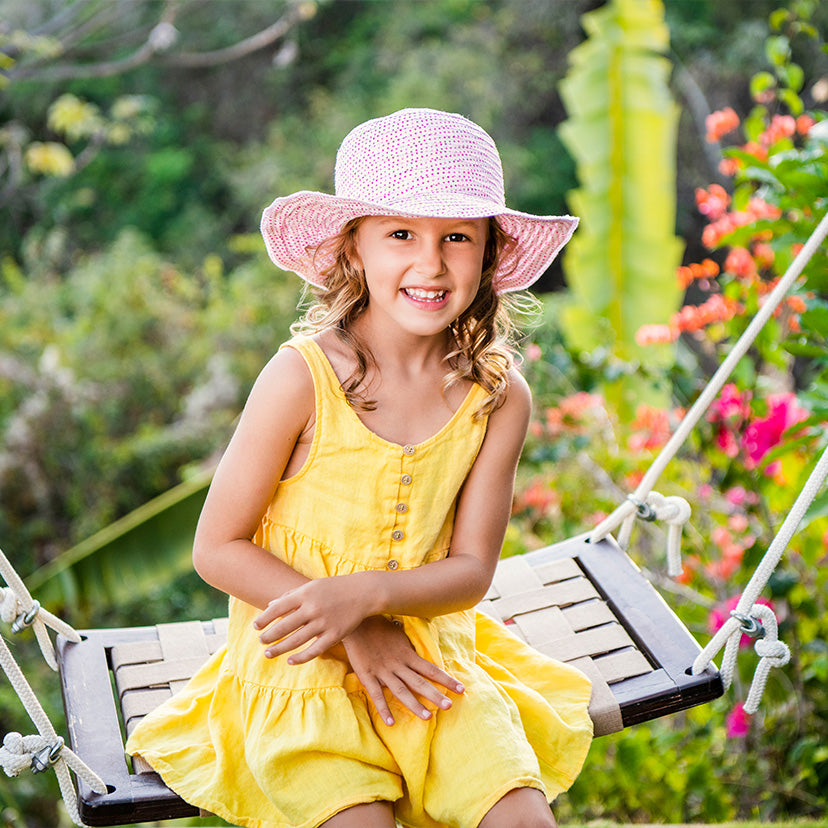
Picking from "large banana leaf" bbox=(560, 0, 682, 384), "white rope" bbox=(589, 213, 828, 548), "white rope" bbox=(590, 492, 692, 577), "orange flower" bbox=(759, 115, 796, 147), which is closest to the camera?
"white rope" bbox=(589, 213, 828, 548)

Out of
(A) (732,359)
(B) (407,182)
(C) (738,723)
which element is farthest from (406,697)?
(C) (738,723)

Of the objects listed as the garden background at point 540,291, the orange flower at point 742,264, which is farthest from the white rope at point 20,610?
the orange flower at point 742,264

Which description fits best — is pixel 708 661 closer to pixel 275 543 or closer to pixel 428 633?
pixel 428 633

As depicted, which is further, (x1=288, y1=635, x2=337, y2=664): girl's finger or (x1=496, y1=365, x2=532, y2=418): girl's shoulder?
(x1=496, y1=365, x2=532, y2=418): girl's shoulder

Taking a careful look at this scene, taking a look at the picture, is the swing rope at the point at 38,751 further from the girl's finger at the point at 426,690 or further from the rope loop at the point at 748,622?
the rope loop at the point at 748,622

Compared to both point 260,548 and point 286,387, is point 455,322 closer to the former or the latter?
point 286,387

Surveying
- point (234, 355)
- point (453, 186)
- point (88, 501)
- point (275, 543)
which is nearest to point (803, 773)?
point (275, 543)

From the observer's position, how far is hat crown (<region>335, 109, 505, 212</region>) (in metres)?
1.25

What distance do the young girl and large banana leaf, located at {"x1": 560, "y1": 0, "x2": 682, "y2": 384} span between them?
2.41m

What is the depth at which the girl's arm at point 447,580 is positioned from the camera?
1.19 meters

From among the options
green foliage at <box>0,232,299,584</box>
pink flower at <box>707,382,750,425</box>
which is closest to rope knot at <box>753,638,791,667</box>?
pink flower at <box>707,382,750,425</box>

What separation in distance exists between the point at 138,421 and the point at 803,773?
3.68 meters

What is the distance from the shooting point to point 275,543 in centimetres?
134

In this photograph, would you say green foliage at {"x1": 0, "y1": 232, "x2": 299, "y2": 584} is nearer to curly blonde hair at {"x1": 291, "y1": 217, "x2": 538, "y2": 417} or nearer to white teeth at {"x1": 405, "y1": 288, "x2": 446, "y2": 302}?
curly blonde hair at {"x1": 291, "y1": 217, "x2": 538, "y2": 417}
